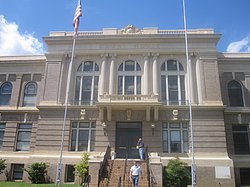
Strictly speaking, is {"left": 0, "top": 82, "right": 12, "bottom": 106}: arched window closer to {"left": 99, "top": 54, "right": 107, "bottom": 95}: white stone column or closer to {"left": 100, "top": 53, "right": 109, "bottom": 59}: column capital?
{"left": 99, "top": 54, "right": 107, "bottom": 95}: white stone column

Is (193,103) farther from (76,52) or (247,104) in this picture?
(76,52)

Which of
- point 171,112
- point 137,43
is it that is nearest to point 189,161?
point 171,112

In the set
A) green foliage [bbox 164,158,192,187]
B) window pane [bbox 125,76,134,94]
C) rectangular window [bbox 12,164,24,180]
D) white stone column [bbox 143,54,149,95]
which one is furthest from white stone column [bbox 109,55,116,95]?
rectangular window [bbox 12,164,24,180]

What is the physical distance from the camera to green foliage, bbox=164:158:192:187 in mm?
19219

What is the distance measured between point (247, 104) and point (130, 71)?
11.8 meters

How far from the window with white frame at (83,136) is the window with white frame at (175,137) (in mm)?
6434

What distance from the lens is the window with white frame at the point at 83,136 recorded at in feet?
77.0

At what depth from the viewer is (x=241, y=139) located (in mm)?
24438

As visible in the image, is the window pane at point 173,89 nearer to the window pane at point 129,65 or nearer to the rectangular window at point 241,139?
the window pane at point 129,65

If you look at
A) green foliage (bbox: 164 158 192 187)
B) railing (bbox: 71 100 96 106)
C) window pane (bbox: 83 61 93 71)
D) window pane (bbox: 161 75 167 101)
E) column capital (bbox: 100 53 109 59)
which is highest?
column capital (bbox: 100 53 109 59)

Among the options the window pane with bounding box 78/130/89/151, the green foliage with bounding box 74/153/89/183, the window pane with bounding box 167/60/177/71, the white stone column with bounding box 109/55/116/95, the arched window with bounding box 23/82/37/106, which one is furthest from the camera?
the arched window with bounding box 23/82/37/106

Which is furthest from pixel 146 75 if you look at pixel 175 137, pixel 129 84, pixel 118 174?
pixel 118 174

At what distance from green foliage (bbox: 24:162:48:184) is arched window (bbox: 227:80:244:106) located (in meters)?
18.4

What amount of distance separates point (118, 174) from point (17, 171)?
11.2m
